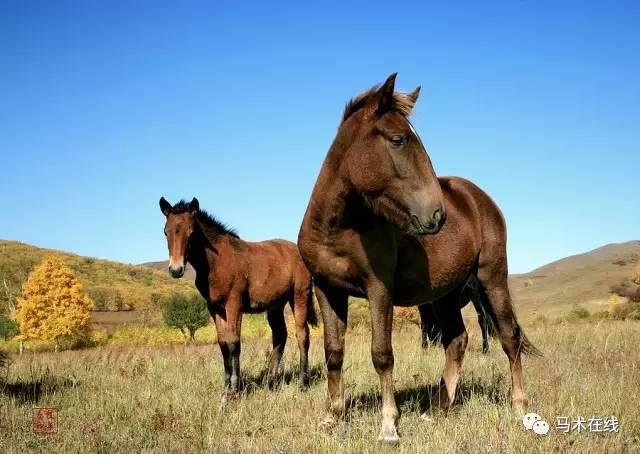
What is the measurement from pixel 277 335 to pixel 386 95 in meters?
6.28

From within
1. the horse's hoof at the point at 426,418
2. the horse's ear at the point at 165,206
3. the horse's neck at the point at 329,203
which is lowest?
the horse's hoof at the point at 426,418

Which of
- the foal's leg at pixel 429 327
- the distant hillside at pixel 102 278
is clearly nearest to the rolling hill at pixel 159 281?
the distant hillside at pixel 102 278

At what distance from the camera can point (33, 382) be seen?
7.11 metres

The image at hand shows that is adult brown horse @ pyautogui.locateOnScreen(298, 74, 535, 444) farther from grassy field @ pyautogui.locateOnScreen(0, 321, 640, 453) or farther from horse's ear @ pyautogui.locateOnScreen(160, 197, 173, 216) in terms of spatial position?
horse's ear @ pyautogui.locateOnScreen(160, 197, 173, 216)

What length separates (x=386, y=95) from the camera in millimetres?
4113

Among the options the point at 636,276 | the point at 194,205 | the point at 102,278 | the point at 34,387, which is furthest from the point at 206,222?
the point at 102,278

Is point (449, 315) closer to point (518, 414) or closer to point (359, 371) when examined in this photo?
point (518, 414)

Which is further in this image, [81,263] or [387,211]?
[81,263]

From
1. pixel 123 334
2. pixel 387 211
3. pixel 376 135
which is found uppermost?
pixel 376 135

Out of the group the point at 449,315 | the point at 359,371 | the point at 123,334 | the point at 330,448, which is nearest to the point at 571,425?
the point at 449,315

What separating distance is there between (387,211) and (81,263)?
56229 mm

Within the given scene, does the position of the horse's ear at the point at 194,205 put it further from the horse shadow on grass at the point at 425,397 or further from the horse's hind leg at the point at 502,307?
the horse's hind leg at the point at 502,307

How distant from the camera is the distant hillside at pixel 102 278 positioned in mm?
40378

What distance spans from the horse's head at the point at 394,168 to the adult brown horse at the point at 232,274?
411 centimetres
